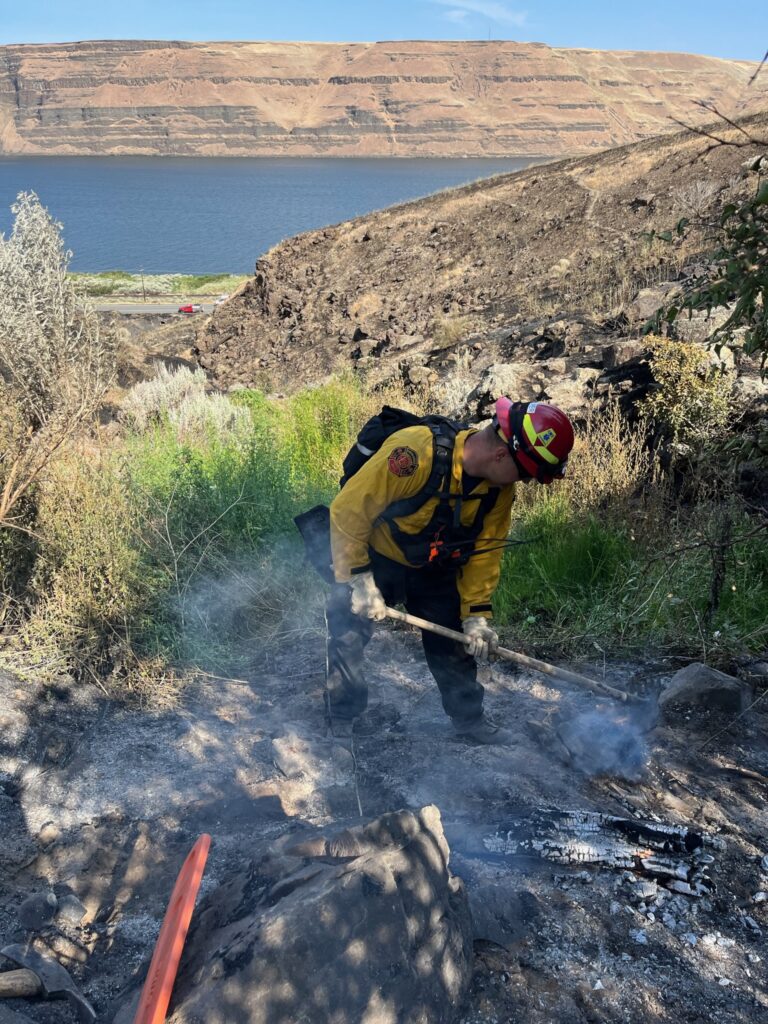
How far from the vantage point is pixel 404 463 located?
354 cm

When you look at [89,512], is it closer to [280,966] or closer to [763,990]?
[280,966]

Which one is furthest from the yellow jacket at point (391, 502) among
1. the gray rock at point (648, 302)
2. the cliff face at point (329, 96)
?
the cliff face at point (329, 96)

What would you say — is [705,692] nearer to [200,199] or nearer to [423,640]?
[423,640]

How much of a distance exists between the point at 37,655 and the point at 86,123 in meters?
187

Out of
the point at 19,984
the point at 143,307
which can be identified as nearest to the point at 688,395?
the point at 19,984

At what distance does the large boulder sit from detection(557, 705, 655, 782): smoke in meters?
1.34

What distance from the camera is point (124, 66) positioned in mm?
173125

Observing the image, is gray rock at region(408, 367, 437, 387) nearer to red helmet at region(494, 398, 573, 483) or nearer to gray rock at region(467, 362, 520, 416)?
gray rock at region(467, 362, 520, 416)

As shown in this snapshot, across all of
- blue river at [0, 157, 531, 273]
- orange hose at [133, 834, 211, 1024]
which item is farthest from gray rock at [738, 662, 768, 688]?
blue river at [0, 157, 531, 273]

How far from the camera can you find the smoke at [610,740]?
3.93m

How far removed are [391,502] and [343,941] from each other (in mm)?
1823

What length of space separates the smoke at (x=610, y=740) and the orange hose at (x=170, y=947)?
1924mm

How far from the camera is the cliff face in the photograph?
156m

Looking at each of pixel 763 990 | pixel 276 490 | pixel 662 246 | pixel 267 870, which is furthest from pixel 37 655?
pixel 662 246
